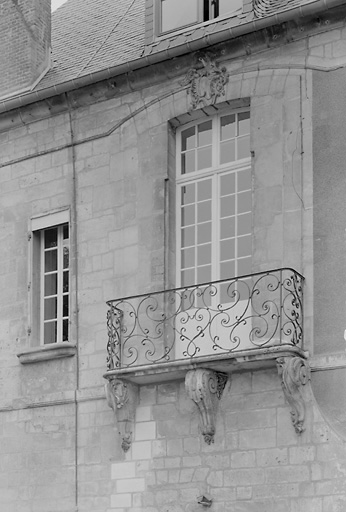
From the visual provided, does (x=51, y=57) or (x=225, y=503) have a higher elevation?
(x=51, y=57)

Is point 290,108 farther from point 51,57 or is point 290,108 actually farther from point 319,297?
point 51,57

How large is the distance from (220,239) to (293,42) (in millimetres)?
2218

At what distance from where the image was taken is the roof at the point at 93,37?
50.8ft

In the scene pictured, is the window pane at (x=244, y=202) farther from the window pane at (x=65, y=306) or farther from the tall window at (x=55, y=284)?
the window pane at (x=65, y=306)

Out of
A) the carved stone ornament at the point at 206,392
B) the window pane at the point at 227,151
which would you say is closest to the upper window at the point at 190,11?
the window pane at the point at 227,151

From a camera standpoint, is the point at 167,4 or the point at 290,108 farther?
the point at 167,4

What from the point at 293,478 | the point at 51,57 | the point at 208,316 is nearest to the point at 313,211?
the point at 208,316

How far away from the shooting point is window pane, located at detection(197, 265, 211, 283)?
13867mm

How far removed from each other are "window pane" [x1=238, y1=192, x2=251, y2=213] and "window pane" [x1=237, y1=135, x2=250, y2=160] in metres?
0.43

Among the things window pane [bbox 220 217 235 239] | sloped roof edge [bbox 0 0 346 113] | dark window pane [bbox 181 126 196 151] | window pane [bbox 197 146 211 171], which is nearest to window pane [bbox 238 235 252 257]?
window pane [bbox 220 217 235 239]

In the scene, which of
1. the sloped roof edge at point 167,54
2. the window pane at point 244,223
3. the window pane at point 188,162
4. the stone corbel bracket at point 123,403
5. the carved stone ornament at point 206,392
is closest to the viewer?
the carved stone ornament at point 206,392

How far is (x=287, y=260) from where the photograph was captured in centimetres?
1302

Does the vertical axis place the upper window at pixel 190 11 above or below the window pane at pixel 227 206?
above

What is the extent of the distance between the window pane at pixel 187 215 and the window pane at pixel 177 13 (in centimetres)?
216
